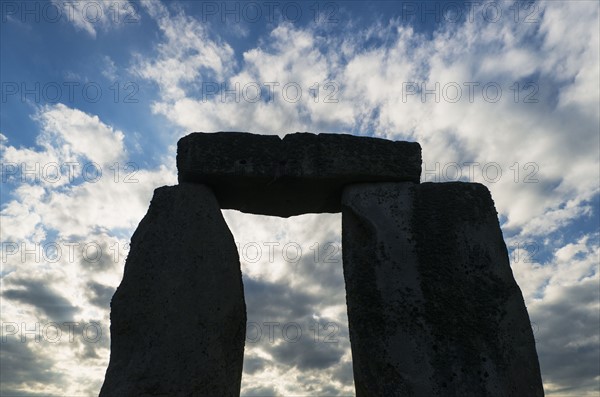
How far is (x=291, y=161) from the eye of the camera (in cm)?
481

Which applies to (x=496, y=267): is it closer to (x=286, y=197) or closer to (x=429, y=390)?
(x=429, y=390)

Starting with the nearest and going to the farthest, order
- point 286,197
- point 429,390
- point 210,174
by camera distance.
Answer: point 429,390 < point 210,174 < point 286,197

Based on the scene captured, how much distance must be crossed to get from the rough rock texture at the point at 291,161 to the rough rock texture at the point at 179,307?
0.90 feet

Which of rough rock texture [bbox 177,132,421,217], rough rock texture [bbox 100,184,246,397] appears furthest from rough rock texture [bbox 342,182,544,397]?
rough rock texture [bbox 100,184,246,397]

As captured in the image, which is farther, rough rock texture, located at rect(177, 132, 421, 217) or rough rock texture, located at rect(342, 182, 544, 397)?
rough rock texture, located at rect(177, 132, 421, 217)

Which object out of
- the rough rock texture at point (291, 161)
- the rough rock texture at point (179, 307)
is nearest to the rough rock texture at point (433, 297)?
the rough rock texture at point (291, 161)

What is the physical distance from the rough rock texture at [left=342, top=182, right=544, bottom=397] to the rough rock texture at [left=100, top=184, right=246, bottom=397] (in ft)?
3.53

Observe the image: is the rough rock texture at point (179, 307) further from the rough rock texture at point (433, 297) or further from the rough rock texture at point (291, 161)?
the rough rock texture at point (433, 297)

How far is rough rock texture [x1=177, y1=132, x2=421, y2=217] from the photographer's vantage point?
4.76 m

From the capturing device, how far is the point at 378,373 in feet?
13.5

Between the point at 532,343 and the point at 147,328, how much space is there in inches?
123

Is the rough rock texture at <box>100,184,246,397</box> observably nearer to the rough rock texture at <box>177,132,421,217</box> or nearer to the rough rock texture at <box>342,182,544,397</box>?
the rough rock texture at <box>177,132,421,217</box>

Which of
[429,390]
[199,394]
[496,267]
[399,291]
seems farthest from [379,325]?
[199,394]

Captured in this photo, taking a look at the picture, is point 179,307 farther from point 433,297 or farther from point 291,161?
point 433,297
